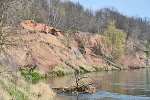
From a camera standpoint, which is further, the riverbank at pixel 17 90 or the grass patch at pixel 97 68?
the grass patch at pixel 97 68

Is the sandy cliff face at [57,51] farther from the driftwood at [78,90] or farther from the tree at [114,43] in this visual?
the driftwood at [78,90]

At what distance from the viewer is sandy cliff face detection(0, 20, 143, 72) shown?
70.2 meters

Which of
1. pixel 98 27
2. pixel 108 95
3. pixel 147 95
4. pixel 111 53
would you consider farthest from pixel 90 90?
pixel 98 27

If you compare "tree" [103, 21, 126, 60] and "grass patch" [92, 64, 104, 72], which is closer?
"grass patch" [92, 64, 104, 72]

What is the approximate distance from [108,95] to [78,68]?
4231cm

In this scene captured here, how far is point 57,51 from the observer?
86.5 m

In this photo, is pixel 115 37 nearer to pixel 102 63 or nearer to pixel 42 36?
pixel 102 63

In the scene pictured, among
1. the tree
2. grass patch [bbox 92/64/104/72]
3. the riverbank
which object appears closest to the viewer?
the riverbank

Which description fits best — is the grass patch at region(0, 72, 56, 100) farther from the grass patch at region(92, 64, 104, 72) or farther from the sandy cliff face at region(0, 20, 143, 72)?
the grass patch at region(92, 64, 104, 72)

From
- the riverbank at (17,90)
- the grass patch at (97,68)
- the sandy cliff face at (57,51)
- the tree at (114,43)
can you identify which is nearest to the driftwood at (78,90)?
the riverbank at (17,90)

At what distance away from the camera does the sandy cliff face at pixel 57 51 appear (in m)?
70.2

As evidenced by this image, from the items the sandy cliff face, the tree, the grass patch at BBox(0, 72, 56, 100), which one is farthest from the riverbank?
the tree

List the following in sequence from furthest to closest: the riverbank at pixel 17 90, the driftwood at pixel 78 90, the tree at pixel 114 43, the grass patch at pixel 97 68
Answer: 1. the tree at pixel 114 43
2. the grass patch at pixel 97 68
3. the driftwood at pixel 78 90
4. the riverbank at pixel 17 90

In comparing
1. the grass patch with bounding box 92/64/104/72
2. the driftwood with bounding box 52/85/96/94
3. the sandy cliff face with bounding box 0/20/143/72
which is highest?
the sandy cliff face with bounding box 0/20/143/72
